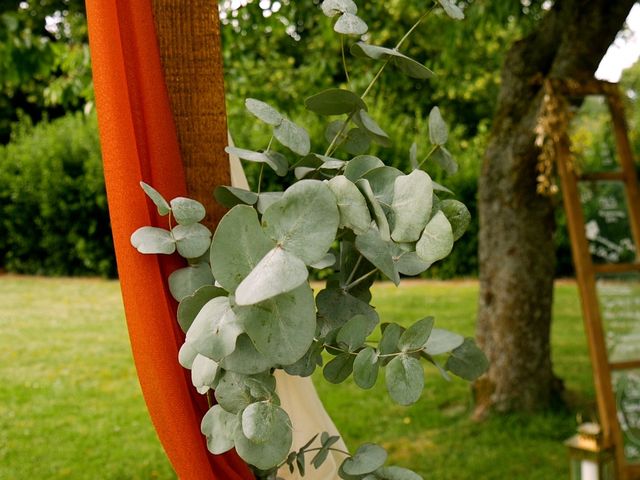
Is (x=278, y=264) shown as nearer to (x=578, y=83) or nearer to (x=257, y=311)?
(x=257, y=311)

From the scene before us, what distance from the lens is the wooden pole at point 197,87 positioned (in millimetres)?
917

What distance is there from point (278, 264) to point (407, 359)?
243 millimetres

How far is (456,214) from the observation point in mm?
809

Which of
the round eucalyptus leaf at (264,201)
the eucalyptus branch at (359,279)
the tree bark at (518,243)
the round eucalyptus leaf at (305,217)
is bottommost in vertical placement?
the tree bark at (518,243)

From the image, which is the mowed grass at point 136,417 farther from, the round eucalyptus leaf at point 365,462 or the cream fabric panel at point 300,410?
the round eucalyptus leaf at point 365,462

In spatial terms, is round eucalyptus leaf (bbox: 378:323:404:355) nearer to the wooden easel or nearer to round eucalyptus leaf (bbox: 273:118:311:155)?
round eucalyptus leaf (bbox: 273:118:311:155)

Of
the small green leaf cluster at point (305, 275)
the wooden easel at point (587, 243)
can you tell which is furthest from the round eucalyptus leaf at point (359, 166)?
the wooden easel at point (587, 243)

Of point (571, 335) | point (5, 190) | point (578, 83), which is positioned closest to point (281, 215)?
point (578, 83)

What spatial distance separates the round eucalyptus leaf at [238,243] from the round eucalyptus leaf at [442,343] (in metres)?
0.34

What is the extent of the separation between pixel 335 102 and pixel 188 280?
273 mm

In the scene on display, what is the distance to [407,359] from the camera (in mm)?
794

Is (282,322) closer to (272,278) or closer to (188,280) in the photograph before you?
(272,278)

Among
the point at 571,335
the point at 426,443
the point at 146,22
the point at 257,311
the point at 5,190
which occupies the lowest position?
the point at 571,335

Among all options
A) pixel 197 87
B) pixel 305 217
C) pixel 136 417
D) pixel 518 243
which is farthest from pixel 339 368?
pixel 136 417
